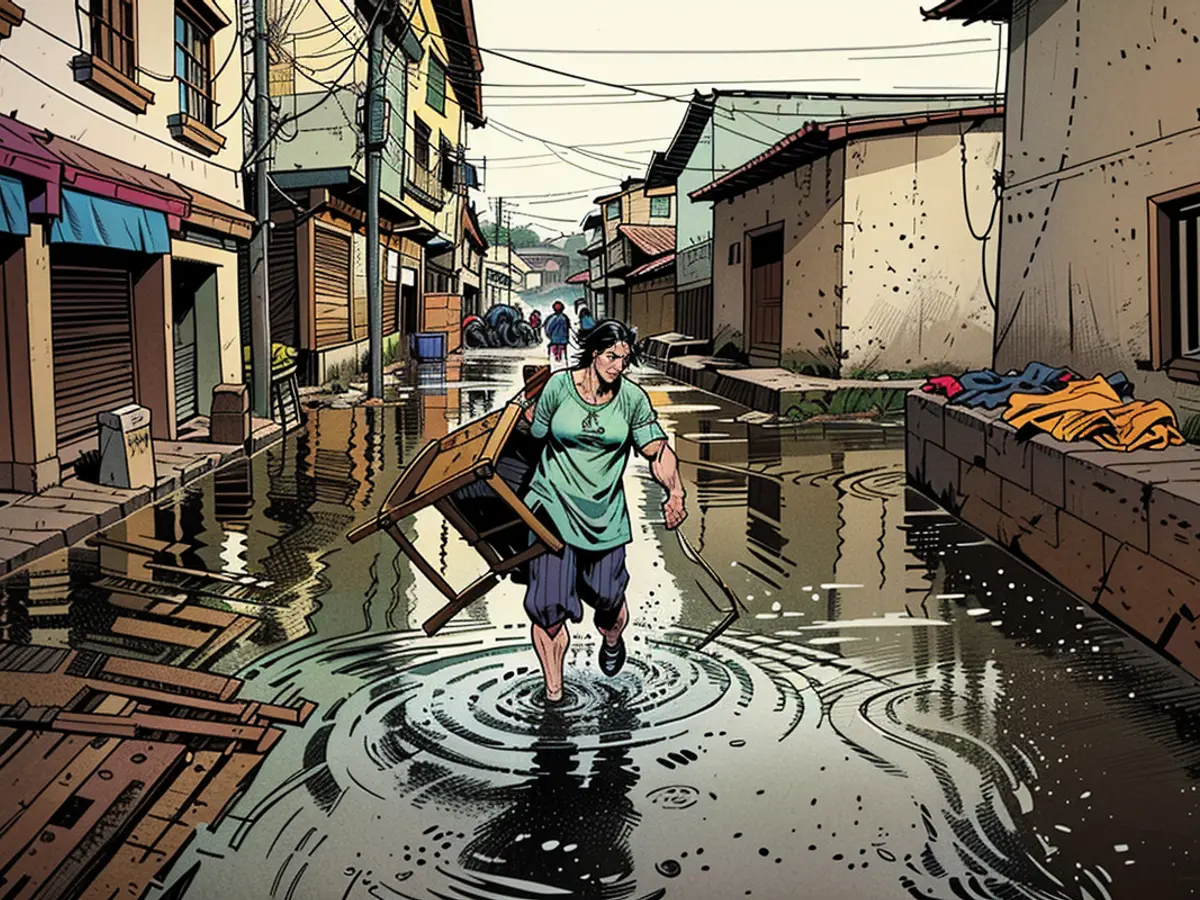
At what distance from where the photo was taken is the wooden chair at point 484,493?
14.6 feet

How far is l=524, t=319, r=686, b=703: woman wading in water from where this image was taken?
4648 mm

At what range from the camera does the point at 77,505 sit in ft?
30.8

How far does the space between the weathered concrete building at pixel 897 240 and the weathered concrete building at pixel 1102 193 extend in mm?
6690

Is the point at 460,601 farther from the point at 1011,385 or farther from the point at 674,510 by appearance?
the point at 1011,385

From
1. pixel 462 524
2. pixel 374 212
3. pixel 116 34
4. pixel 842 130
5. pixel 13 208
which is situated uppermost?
pixel 842 130

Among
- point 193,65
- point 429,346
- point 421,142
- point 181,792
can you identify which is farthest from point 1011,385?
point 421,142

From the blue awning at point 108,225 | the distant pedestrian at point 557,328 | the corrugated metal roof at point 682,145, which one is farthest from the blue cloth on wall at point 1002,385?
the corrugated metal roof at point 682,145

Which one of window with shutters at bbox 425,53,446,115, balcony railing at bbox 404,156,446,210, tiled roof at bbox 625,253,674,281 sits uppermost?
window with shutters at bbox 425,53,446,115

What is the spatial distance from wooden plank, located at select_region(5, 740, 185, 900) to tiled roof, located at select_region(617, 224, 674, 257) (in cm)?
4367

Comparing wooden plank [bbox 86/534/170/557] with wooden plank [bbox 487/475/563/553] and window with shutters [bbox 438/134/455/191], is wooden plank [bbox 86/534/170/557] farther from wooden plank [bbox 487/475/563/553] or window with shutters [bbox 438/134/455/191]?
window with shutters [bbox 438/134/455/191]

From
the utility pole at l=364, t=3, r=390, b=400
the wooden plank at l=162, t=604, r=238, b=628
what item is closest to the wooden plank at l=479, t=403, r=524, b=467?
the wooden plank at l=162, t=604, r=238, b=628

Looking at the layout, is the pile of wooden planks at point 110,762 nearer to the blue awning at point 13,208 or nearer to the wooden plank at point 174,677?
the wooden plank at point 174,677

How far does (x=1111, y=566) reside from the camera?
21.4 feet

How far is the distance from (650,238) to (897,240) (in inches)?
1224
